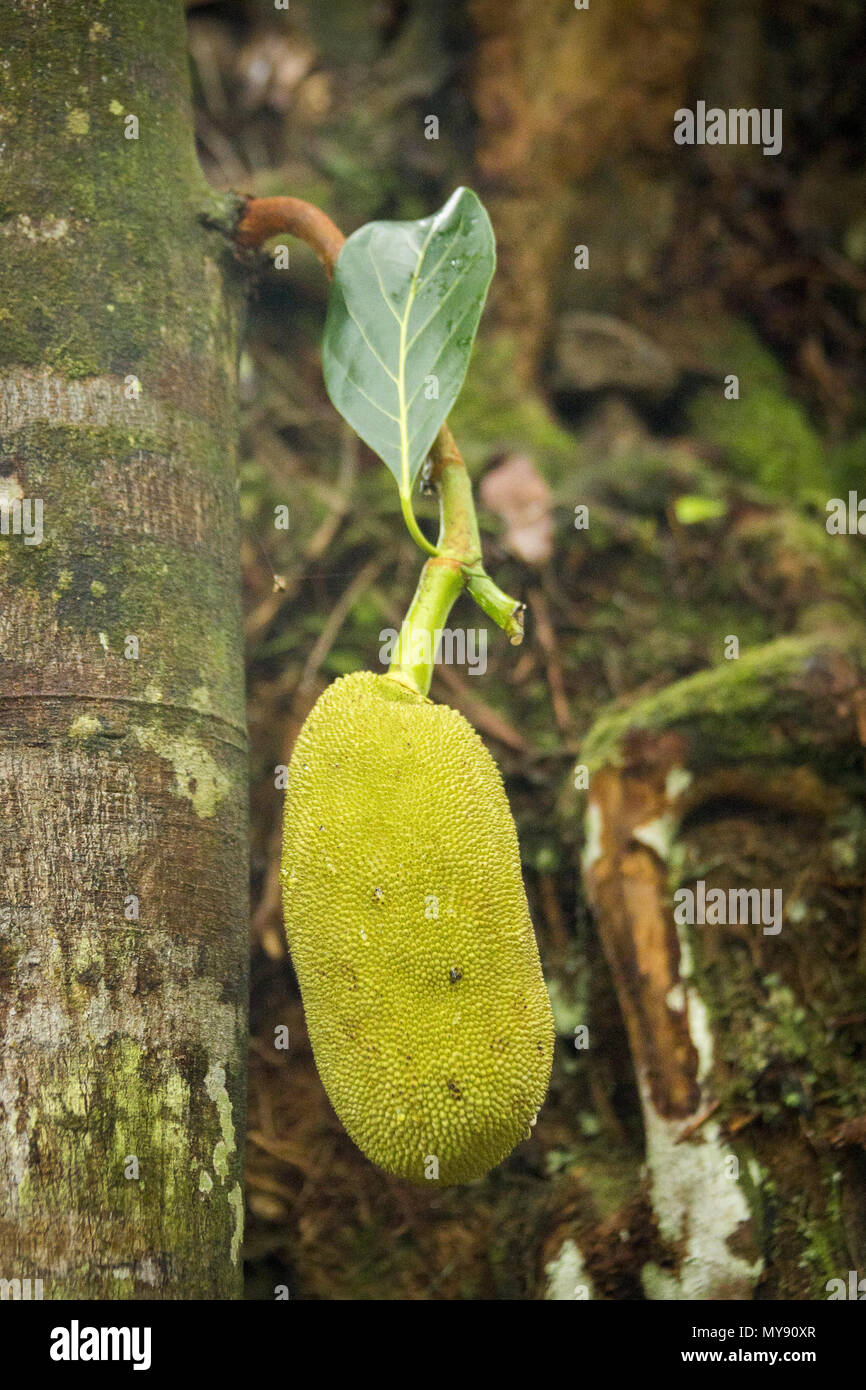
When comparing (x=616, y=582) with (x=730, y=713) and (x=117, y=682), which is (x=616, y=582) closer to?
(x=730, y=713)

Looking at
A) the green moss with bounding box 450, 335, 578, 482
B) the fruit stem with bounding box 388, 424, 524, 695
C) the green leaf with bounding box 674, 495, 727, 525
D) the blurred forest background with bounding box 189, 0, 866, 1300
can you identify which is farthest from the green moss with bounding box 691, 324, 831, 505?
the fruit stem with bounding box 388, 424, 524, 695

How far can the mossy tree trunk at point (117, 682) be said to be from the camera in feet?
3.39

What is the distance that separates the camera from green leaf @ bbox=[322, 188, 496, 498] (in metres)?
1.36

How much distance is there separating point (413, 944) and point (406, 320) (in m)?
0.78

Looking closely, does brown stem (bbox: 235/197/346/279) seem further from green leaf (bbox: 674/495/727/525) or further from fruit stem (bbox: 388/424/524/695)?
green leaf (bbox: 674/495/727/525)

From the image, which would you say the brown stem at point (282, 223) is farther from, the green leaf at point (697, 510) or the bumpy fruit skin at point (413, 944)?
the green leaf at point (697, 510)

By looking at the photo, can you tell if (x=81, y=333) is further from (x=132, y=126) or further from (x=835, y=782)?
(x=835, y=782)

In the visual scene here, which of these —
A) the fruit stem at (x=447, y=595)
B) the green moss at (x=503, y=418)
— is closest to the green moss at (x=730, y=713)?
the fruit stem at (x=447, y=595)

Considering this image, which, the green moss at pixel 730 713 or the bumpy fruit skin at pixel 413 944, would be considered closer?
the bumpy fruit skin at pixel 413 944

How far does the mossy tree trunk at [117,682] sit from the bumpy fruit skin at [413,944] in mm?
118

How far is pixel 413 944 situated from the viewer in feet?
3.66

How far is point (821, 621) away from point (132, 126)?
1373 mm

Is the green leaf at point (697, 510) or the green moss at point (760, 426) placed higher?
the green moss at point (760, 426)
